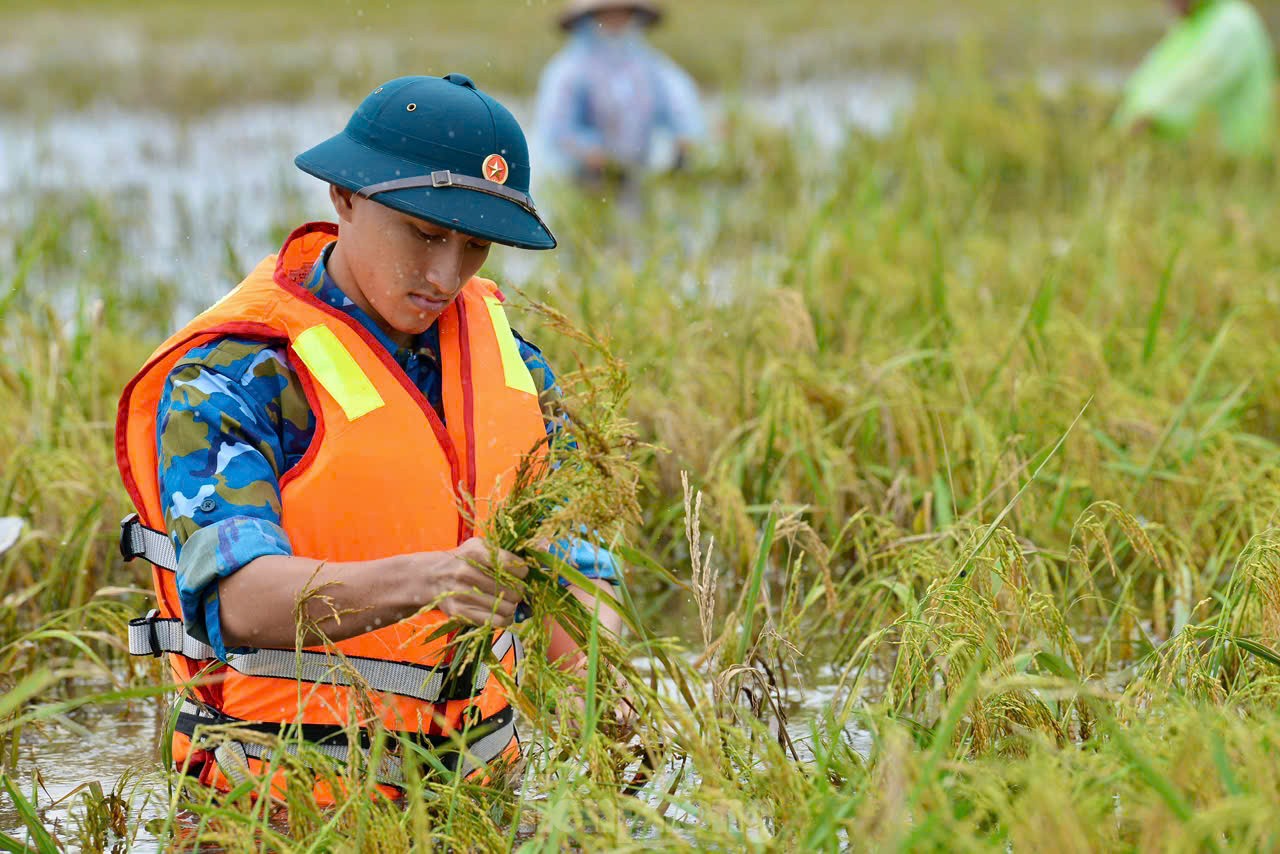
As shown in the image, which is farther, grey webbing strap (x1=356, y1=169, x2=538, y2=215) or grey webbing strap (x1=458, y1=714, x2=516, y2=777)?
grey webbing strap (x1=458, y1=714, x2=516, y2=777)

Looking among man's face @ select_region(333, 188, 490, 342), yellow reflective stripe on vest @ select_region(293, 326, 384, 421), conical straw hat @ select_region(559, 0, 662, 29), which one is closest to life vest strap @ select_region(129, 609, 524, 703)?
yellow reflective stripe on vest @ select_region(293, 326, 384, 421)

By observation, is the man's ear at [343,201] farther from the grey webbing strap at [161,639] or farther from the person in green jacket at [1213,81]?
the person in green jacket at [1213,81]

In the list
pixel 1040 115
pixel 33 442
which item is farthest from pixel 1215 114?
pixel 33 442

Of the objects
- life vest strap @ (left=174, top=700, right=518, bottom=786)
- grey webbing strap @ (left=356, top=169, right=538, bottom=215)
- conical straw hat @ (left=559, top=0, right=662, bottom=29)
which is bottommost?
life vest strap @ (left=174, top=700, right=518, bottom=786)

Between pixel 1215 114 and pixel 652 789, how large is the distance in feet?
23.2

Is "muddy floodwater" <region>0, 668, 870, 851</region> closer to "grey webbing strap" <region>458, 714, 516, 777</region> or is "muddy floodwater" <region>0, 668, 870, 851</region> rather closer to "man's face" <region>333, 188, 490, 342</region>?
"grey webbing strap" <region>458, 714, 516, 777</region>

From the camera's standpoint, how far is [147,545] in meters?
2.49

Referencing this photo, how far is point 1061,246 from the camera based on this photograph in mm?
5996

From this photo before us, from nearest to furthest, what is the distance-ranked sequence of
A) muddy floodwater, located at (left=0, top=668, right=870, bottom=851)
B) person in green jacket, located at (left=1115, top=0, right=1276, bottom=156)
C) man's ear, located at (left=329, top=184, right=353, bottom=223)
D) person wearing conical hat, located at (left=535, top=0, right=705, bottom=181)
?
1. man's ear, located at (left=329, top=184, right=353, bottom=223)
2. muddy floodwater, located at (left=0, top=668, right=870, bottom=851)
3. person wearing conical hat, located at (left=535, top=0, right=705, bottom=181)
4. person in green jacket, located at (left=1115, top=0, right=1276, bottom=156)

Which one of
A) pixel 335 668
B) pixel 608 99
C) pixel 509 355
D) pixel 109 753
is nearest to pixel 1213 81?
A: pixel 608 99

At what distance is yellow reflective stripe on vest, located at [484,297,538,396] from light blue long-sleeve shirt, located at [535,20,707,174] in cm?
524

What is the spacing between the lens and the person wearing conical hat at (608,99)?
787 cm

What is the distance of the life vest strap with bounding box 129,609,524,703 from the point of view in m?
2.41

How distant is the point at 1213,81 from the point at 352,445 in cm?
687
